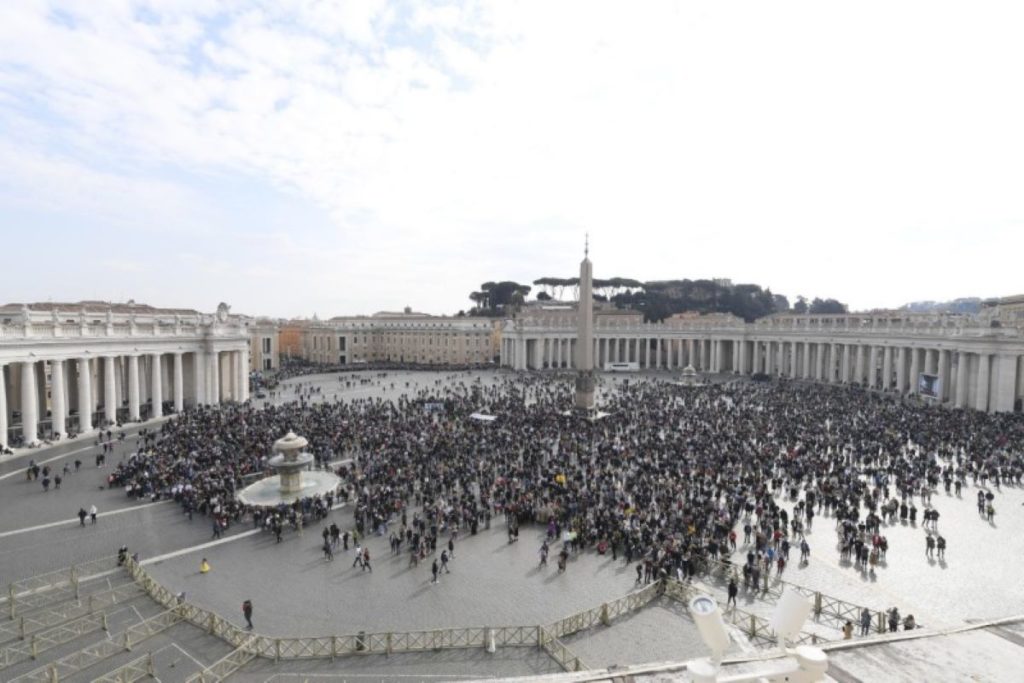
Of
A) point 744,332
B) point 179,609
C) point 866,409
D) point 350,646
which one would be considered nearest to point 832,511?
point 350,646

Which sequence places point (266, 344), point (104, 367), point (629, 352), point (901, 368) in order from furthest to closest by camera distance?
1. point (629, 352)
2. point (266, 344)
3. point (901, 368)
4. point (104, 367)

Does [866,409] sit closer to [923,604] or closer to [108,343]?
[923,604]

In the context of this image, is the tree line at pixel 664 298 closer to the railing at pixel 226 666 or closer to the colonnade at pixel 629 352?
the colonnade at pixel 629 352

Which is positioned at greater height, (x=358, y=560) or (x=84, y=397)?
(x=84, y=397)

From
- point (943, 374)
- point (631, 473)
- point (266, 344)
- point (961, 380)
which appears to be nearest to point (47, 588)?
point (631, 473)

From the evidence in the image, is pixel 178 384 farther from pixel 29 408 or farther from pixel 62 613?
pixel 62 613

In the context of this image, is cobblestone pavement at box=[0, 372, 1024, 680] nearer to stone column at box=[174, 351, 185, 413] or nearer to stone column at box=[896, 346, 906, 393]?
stone column at box=[174, 351, 185, 413]

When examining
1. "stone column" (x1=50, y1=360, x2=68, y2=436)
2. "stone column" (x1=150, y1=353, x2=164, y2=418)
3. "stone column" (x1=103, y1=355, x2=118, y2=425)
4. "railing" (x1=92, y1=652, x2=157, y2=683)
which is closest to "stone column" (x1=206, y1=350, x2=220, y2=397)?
"stone column" (x1=150, y1=353, x2=164, y2=418)
